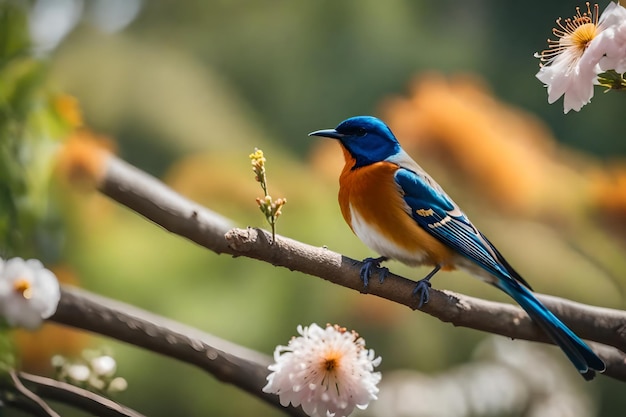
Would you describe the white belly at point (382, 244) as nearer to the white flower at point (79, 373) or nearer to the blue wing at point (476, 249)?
the blue wing at point (476, 249)

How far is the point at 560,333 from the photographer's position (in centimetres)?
100

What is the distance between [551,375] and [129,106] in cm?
98

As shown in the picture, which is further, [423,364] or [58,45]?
[58,45]

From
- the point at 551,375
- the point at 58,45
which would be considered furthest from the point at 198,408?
the point at 58,45

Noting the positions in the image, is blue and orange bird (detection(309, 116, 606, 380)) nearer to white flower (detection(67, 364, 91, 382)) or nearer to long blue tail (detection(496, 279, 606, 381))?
long blue tail (detection(496, 279, 606, 381))

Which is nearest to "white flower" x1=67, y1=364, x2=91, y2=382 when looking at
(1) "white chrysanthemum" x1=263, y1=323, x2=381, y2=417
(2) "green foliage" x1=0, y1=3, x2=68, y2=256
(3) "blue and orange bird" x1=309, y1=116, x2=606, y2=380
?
(2) "green foliage" x1=0, y1=3, x2=68, y2=256

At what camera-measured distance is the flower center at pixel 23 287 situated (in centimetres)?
104

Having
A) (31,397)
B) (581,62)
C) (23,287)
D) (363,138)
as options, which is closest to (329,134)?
(363,138)

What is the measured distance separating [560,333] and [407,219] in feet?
0.90

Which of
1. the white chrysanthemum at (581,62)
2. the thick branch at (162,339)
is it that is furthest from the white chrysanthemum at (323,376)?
the white chrysanthemum at (581,62)

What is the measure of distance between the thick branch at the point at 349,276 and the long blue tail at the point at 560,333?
4 centimetres

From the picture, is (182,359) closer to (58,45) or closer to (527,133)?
(58,45)

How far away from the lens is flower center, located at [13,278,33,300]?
1038 millimetres

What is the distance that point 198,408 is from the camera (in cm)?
129
